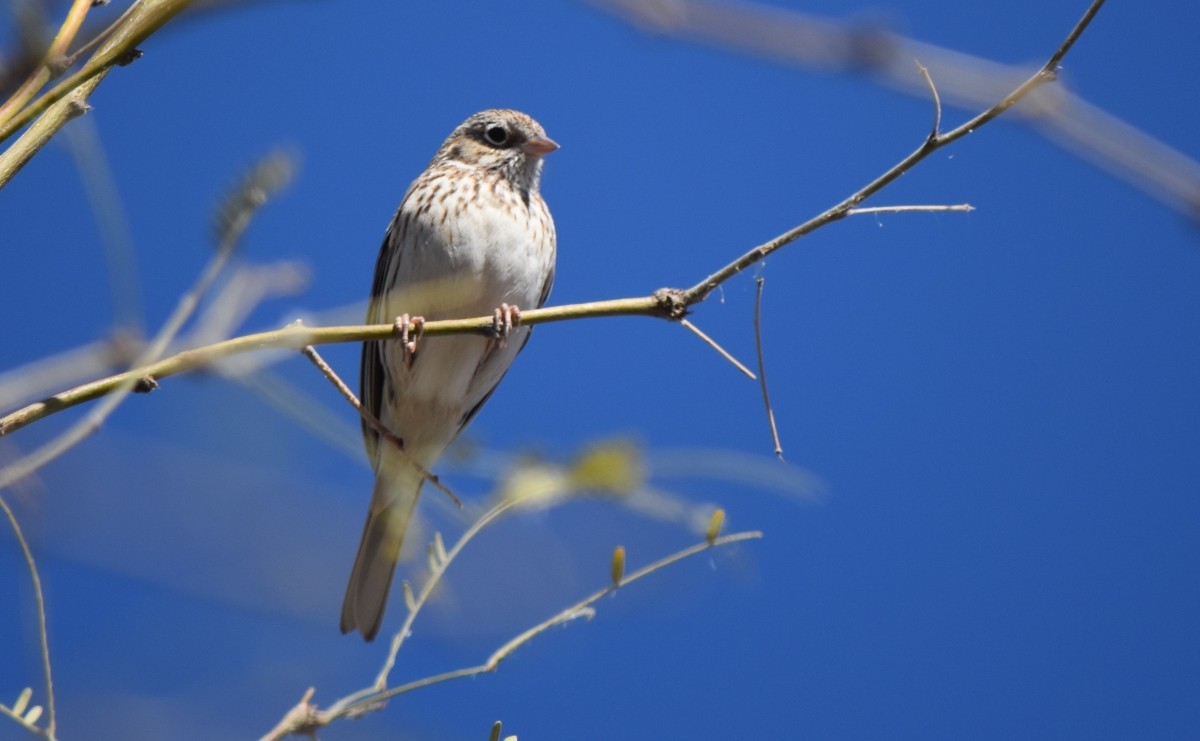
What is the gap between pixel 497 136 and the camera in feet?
16.1

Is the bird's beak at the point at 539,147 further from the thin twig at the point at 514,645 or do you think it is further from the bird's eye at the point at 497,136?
the thin twig at the point at 514,645

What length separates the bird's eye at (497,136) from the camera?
4.88m

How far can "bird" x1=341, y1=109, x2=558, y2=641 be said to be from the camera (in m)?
4.03

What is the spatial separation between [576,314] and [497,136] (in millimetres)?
3076

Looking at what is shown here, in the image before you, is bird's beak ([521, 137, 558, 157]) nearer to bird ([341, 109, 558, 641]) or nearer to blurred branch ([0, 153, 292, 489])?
bird ([341, 109, 558, 641])

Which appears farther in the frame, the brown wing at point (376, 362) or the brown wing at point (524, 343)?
the brown wing at point (524, 343)

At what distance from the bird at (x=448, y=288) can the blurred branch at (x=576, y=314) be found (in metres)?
1.72

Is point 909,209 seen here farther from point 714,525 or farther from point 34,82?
point 34,82

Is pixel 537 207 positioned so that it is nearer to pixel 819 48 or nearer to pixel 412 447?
pixel 412 447

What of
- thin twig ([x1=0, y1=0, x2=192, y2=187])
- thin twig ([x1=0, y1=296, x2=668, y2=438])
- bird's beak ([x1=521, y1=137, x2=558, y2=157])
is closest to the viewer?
thin twig ([x1=0, y1=0, x2=192, y2=187])

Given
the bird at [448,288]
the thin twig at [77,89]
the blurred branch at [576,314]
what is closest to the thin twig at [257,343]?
the blurred branch at [576,314]

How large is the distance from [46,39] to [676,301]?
3.75 feet

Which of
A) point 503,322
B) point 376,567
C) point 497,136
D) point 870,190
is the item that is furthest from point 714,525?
point 497,136

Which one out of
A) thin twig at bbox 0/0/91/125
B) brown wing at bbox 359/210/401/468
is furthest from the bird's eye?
thin twig at bbox 0/0/91/125
